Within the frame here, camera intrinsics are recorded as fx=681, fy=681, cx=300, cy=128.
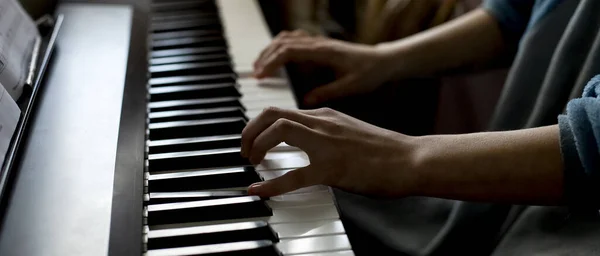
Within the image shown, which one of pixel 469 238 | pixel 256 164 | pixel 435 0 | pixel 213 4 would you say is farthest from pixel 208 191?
pixel 435 0

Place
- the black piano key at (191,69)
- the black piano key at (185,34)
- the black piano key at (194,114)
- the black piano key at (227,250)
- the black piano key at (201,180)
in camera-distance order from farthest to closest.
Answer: the black piano key at (185,34) → the black piano key at (191,69) → the black piano key at (194,114) → the black piano key at (201,180) → the black piano key at (227,250)

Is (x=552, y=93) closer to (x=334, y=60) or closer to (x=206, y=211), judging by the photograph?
(x=334, y=60)

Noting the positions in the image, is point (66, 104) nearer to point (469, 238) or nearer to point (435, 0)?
point (469, 238)

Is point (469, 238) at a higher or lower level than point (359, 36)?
lower

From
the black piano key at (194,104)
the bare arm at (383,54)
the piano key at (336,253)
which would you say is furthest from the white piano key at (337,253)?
the bare arm at (383,54)

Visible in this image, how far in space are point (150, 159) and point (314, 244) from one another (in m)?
0.23

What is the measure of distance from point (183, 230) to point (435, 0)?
997 mm

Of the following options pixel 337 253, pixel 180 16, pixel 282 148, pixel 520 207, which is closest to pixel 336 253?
pixel 337 253

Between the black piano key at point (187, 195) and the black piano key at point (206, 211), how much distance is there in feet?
0.05

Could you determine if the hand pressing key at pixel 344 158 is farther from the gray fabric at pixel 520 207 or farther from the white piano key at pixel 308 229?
the gray fabric at pixel 520 207

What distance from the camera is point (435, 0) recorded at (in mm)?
1495

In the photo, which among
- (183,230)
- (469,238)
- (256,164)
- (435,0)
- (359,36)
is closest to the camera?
(183,230)

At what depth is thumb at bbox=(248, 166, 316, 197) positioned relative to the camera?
73cm

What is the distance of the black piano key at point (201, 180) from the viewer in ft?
2.45
